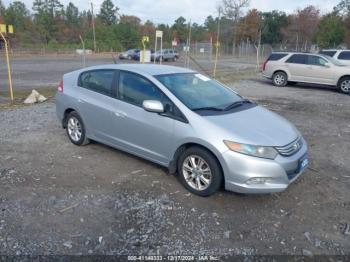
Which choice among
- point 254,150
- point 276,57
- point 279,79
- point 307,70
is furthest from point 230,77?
point 254,150

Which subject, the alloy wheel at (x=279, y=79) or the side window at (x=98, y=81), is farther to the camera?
the alloy wheel at (x=279, y=79)

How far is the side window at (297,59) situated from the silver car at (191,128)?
37.7 ft

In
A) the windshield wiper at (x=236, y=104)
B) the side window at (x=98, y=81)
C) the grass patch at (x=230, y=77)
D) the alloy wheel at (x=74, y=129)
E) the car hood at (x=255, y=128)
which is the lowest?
the grass patch at (x=230, y=77)

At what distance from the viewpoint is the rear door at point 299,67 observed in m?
15.5

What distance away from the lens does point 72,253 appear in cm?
326

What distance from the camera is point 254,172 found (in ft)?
12.9

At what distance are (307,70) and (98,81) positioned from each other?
1224cm

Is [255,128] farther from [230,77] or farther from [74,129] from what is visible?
[230,77]

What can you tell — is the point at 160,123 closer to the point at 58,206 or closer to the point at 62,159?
the point at 58,206

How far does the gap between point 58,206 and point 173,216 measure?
4.49ft

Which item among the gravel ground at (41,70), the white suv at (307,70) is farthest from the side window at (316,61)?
the gravel ground at (41,70)

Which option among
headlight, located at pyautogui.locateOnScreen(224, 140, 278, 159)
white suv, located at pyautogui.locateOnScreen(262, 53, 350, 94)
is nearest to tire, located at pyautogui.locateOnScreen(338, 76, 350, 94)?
white suv, located at pyautogui.locateOnScreen(262, 53, 350, 94)

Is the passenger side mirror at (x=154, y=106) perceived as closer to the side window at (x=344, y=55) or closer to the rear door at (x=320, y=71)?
the rear door at (x=320, y=71)

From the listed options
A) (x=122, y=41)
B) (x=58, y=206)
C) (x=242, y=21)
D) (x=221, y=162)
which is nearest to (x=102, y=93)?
(x=58, y=206)
